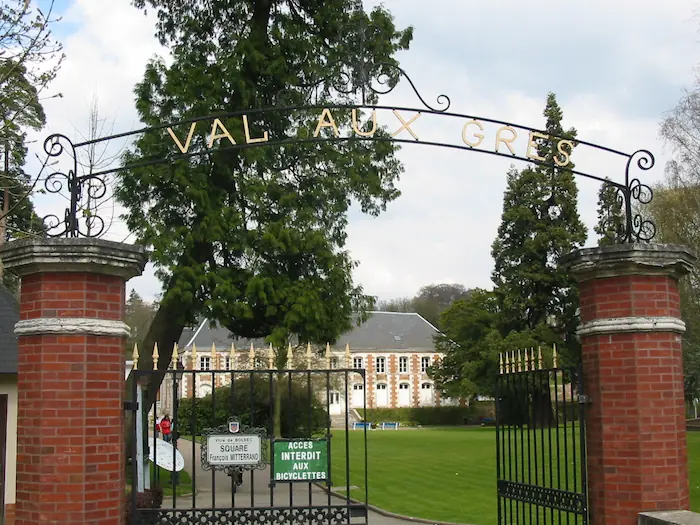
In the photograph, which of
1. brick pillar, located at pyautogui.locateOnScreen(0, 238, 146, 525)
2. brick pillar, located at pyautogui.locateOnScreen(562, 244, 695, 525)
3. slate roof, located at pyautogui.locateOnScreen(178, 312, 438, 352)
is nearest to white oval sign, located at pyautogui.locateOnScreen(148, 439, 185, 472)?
brick pillar, located at pyautogui.locateOnScreen(0, 238, 146, 525)

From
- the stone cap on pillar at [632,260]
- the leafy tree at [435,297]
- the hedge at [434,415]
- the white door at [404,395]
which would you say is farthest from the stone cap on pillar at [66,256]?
the leafy tree at [435,297]

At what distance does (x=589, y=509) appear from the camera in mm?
7016

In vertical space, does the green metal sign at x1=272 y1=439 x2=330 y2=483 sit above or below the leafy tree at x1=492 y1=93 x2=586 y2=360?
below

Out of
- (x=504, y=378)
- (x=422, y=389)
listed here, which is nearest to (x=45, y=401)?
(x=504, y=378)

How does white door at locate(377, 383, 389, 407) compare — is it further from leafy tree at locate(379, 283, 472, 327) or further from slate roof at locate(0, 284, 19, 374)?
slate roof at locate(0, 284, 19, 374)

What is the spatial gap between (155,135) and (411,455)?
1536 cm

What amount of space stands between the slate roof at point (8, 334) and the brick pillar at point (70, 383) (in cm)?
579

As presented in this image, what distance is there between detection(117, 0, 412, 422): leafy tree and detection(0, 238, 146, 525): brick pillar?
29.3ft

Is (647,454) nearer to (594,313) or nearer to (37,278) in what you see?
(594,313)

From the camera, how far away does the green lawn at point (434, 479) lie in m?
14.6

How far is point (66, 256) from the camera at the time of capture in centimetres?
631

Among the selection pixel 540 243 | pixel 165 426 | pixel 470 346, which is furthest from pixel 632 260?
pixel 470 346

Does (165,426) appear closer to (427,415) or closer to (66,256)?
(66,256)

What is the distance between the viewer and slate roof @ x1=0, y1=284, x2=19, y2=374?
12367mm
